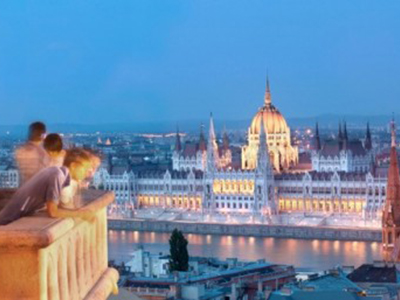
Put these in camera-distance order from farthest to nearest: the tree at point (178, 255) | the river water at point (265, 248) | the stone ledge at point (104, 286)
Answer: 1. the river water at point (265, 248)
2. the tree at point (178, 255)
3. the stone ledge at point (104, 286)

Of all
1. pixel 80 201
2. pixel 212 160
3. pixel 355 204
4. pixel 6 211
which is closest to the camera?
pixel 6 211

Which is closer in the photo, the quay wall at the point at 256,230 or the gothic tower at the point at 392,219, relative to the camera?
the gothic tower at the point at 392,219

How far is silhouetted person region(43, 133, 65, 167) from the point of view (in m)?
1.94

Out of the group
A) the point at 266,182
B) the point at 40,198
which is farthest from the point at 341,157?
the point at 40,198

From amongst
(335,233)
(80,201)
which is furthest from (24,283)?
(335,233)

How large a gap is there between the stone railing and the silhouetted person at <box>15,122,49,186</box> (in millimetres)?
113

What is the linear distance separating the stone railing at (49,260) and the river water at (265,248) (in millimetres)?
20941

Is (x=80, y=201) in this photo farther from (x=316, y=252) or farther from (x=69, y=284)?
(x=316, y=252)

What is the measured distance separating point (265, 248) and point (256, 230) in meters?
5.02

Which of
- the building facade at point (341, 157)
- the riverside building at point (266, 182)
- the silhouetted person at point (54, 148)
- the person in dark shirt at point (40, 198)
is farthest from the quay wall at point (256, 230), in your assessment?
the person in dark shirt at point (40, 198)

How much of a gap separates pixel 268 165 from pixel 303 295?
28.8m

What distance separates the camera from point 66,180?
189 cm

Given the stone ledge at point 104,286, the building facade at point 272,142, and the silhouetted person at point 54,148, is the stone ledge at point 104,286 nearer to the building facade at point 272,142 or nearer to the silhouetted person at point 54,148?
the silhouetted person at point 54,148

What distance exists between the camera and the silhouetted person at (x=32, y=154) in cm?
203
